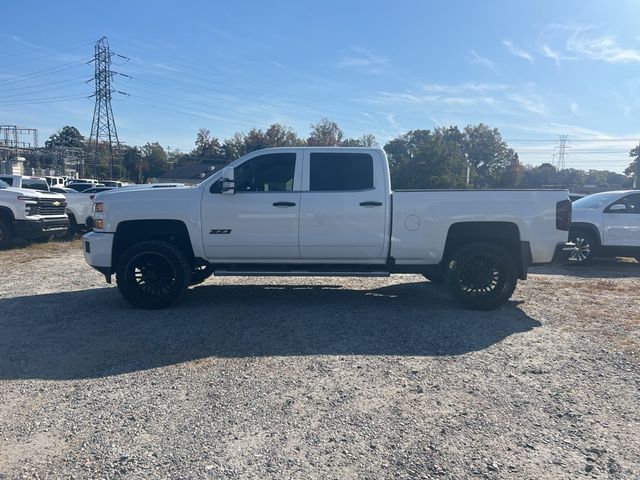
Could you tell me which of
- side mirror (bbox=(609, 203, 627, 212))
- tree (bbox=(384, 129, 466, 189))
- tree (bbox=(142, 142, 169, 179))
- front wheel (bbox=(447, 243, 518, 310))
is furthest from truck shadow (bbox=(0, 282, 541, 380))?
tree (bbox=(142, 142, 169, 179))

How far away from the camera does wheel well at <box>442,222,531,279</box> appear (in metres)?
6.35

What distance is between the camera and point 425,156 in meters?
46.6

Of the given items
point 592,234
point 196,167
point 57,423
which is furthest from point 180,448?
point 196,167

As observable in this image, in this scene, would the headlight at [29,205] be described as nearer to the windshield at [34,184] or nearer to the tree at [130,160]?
the windshield at [34,184]

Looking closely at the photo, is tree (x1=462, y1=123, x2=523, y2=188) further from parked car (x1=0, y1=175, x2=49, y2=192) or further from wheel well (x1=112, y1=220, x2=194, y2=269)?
wheel well (x1=112, y1=220, x2=194, y2=269)

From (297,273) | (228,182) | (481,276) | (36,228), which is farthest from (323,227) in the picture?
(36,228)

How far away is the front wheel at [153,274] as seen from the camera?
6.34 meters

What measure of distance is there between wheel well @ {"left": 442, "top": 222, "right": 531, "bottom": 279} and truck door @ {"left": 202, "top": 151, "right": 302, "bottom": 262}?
208 centimetres

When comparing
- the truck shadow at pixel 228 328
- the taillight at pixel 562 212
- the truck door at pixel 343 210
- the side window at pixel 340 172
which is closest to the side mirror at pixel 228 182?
the truck door at pixel 343 210

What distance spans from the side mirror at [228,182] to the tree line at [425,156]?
4099cm

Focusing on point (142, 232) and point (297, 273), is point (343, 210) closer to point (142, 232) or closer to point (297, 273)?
point (297, 273)

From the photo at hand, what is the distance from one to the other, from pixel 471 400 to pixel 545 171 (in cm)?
8170

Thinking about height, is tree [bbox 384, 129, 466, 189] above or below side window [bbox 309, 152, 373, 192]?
above

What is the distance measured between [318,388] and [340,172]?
130 inches
